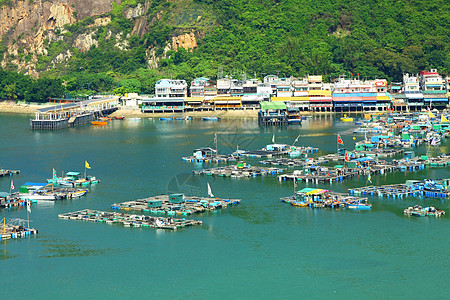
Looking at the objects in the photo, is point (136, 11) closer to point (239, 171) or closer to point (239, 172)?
point (239, 171)

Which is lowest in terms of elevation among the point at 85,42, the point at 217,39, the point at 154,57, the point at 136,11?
the point at 154,57

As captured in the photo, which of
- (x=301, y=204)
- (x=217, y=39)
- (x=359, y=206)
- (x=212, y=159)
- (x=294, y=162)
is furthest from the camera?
(x=217, y=39)

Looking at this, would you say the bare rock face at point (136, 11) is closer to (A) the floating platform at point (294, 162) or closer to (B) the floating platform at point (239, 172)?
(A) the floating platform at point (294, 162)

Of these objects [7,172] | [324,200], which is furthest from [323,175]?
[7,172]

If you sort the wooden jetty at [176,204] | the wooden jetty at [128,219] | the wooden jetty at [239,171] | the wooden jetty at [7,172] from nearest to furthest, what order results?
the wooden jetty at [128,219]
the wooden jetty at [176,204]
the wooden jetty at [239,171]
the wooden jetty at [7,172]

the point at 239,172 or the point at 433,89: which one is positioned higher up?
the point at 433,89

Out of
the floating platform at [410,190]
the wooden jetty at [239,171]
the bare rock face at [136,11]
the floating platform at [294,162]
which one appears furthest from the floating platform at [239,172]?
the bare rock face at [136,11]
